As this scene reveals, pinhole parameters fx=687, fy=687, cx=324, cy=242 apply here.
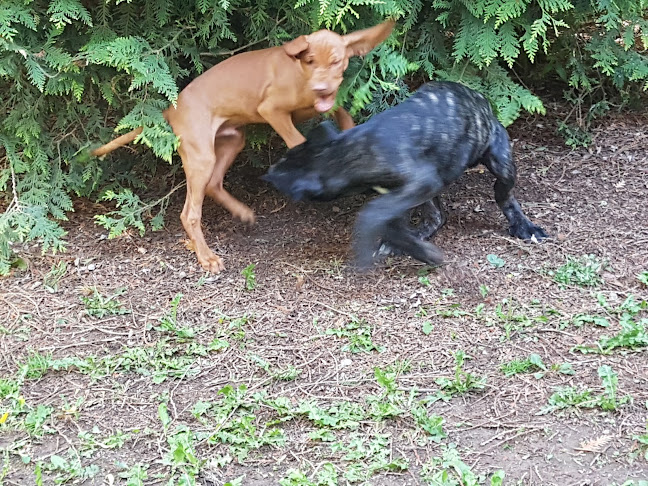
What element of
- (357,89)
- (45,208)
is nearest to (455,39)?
(357,89)

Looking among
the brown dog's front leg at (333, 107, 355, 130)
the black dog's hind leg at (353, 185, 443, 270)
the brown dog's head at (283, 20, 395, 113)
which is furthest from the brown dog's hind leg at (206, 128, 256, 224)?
the black dog's hind leg at (353, 185, 443, 270)

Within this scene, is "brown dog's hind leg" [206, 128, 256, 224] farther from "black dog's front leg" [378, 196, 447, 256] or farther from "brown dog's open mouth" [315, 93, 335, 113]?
"black dog's front leg" [378, 196, 447, 256]

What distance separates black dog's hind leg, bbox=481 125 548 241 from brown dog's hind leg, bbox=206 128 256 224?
5.55ft

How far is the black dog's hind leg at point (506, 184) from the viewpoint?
14.6 ft

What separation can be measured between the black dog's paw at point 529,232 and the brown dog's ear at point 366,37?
1520 millimetres

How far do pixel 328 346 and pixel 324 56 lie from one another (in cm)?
176

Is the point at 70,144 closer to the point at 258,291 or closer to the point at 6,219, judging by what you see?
the point at 6,219

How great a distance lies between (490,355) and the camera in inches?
141

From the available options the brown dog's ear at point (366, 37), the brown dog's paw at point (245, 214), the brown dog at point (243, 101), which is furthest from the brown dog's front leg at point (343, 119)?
the brown dog's paw at point (245, 214)

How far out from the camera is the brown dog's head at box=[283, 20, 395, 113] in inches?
164

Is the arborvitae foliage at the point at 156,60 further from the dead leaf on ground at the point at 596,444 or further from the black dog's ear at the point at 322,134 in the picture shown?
the dead leaf on ground at the point at 596,444

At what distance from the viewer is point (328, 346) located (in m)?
3.77

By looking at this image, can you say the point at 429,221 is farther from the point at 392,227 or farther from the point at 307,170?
the point at 307,170

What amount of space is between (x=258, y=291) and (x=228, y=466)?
4.62ft
